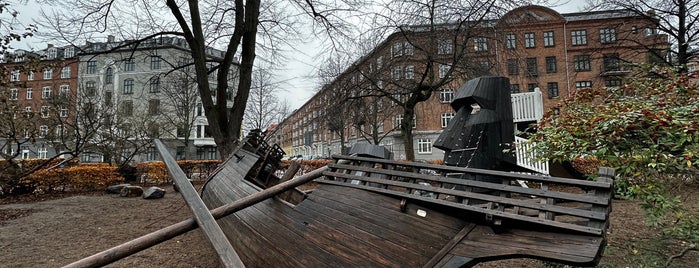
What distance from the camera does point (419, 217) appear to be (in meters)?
2.39

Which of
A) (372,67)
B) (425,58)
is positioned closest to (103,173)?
(372,67)

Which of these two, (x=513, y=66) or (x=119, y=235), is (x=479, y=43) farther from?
(x=119, y=235)

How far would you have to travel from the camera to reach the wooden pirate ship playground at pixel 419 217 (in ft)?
6.09

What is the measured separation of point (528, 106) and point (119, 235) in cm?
1216

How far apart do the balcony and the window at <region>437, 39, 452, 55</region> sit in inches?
126

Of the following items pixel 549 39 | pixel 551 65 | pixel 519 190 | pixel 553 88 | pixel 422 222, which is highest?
pixel 549 39

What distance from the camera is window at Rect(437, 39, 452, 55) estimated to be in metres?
9.73

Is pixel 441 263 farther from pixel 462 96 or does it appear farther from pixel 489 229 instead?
pixel 462 96

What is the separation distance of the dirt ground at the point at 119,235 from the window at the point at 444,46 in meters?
6.10

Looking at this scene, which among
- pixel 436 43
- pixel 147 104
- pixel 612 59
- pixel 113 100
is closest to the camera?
pixel 436 43

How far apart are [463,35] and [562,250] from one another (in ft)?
29.2

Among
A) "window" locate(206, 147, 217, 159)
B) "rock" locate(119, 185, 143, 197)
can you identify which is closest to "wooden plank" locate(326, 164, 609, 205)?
"rock" locate(119, 185, 143, 197)

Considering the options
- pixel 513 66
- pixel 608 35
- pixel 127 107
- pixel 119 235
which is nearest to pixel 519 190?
pixel 119 235

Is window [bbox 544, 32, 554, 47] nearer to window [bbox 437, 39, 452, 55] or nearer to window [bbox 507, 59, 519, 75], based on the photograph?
window [bbox 507, 59, 519, 75]
